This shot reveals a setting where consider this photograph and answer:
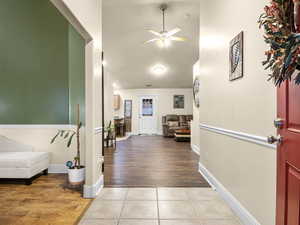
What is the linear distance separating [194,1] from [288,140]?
373 centimetres

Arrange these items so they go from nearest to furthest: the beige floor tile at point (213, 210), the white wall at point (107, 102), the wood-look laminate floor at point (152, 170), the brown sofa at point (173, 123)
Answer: the beige floor tile at point (213, 210), the wood-look laminate floor at point (152, 170), the white wall at point (107, 102), the brown sofa at point (173, 123)

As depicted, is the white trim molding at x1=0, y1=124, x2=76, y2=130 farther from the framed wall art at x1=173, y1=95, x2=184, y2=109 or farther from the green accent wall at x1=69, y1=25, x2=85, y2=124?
the framed wall art at x1=173, y1=95, x2=184, y2=109

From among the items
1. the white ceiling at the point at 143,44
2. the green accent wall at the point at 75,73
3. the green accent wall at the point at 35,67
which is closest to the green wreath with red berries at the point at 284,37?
the green accent wall at the point at 75,73

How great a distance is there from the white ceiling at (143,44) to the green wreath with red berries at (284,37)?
3416 millimetres

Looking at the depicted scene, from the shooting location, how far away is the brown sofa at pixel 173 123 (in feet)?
27.5

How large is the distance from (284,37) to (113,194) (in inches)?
95.9

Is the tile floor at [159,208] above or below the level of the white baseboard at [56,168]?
below

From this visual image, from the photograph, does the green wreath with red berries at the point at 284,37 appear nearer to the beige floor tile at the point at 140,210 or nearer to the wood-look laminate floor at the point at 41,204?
the beige floor tile at the point at 140,210

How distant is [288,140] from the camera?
3.84ft

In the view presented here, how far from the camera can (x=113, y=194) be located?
256 centimetres

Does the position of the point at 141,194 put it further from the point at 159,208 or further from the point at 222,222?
the point at 222,222

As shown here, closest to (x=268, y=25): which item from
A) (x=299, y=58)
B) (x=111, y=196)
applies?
(x=299, y=58)

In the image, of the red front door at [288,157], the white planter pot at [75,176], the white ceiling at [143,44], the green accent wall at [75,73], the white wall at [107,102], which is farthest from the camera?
the white wall at [107,102]

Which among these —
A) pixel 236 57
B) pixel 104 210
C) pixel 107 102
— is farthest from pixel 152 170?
pixel 107 102
